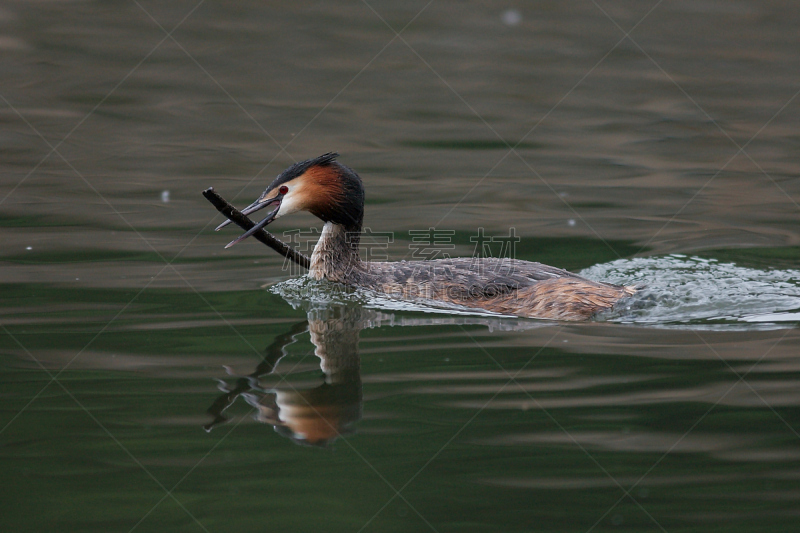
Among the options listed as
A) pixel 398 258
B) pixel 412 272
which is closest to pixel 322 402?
pixel 412 272

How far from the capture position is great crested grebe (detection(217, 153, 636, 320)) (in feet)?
23.4

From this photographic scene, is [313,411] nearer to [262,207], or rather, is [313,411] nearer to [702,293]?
[262,207]

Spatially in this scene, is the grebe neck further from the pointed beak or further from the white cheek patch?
the pointed beak

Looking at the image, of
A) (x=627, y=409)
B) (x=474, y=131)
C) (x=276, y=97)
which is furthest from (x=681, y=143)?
(x=627, y=409)

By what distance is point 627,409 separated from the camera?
501 cm

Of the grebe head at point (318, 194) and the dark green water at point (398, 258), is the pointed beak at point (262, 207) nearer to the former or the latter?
the grebe head at point (318, 194)

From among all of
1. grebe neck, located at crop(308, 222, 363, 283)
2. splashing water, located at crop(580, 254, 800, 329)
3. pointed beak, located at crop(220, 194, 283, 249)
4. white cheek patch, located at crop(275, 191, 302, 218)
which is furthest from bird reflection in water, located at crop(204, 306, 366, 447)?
splashing water, located at crop(580, 254, 800, 329)

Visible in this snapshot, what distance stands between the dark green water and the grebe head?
0.65 metres

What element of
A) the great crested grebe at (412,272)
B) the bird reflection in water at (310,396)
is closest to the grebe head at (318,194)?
the great crested grebe at (412,272)

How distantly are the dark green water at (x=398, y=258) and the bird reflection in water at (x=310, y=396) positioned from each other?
0.08 ft

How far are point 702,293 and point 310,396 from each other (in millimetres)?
3790

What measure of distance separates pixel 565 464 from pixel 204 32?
12662 mm

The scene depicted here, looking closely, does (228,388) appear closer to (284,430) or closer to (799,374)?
(284,430)

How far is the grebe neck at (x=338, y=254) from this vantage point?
7.75 m
